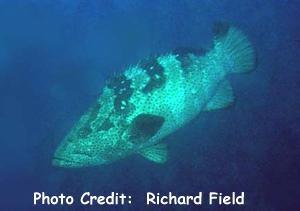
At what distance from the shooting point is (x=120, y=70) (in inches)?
138

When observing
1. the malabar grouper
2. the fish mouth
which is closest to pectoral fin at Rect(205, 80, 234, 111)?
the malabar grouper

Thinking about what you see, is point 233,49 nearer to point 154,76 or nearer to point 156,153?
point 154,76

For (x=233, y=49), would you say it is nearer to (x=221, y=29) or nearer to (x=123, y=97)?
(x=221, y=29)

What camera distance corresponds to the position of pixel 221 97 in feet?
11.5

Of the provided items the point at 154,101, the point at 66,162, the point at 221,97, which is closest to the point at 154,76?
the point at 154,101

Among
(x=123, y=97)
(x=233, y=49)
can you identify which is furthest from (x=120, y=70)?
(x=233, y=49)

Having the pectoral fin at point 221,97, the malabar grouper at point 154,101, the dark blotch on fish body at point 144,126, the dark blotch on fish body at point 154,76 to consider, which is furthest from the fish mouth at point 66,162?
the pectoral fin at point 221,97

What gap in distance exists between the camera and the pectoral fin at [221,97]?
351 centimetres

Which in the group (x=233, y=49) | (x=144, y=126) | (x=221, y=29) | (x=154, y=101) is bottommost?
(x=144, y=126)

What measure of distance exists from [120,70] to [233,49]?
59 cm

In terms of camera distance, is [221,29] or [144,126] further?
[221,29]

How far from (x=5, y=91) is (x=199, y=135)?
3.40ft

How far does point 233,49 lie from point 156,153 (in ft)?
2.19

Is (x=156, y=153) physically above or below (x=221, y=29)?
below
